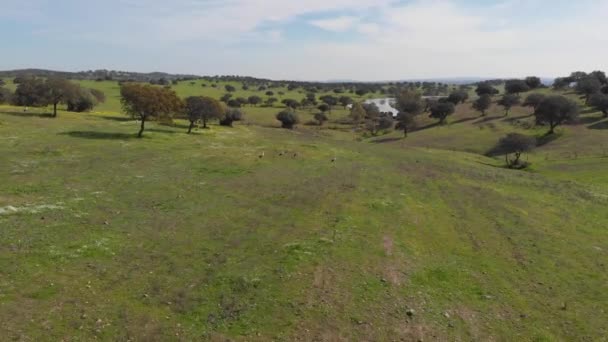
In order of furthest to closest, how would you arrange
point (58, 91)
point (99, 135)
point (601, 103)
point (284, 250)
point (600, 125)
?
point (601, 103) → point (600, 125) → point (58, 91) → point (99, 135) → point (284, 250)

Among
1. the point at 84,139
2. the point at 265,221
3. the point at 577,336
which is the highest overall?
the point at 84,139

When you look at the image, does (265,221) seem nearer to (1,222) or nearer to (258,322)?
(258,322)

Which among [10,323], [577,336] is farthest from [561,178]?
[10,323]

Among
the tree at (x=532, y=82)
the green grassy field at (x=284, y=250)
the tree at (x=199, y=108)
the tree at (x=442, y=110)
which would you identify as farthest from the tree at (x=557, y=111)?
the tree at (x=532, y=82)

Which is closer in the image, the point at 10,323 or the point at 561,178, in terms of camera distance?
the point at 10,323

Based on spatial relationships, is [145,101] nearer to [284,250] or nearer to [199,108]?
[199,108]

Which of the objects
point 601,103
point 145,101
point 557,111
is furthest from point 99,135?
point 601,103

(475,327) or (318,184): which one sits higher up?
(318,184)
